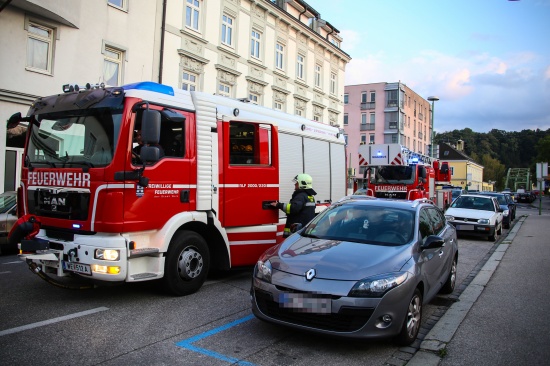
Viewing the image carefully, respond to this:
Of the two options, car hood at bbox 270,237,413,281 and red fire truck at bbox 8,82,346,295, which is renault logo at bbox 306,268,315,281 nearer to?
car hood at bbox 270,237,413,281

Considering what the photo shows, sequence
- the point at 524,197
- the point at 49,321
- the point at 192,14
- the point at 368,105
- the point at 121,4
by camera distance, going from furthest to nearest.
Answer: the point at 524,197 < the point at 368,105 < the point at 192,14 < the point at 121,4 < the point at 49,321

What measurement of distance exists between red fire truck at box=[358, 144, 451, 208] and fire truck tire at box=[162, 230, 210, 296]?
1161 cm

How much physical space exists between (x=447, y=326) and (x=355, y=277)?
72.5 inches

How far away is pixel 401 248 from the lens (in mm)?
5152

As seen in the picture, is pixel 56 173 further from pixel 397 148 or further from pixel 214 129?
pixel 397 148

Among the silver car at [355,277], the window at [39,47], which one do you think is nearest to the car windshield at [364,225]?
the silver car at [355,277]

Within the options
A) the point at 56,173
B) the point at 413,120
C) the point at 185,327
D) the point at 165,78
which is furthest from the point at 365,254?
the point at 413,120

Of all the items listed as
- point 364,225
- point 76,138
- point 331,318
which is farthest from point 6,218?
point 331,318

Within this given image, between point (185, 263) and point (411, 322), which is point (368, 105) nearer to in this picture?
point (185, 263)

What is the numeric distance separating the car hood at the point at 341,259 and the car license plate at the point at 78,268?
2.22 meters

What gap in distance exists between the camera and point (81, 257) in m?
5.45

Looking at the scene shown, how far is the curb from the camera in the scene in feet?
14.7

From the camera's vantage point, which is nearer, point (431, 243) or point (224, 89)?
point (431, 243)

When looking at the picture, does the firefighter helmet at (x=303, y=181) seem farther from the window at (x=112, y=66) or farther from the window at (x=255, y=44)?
the window at (x=255, y=44)
